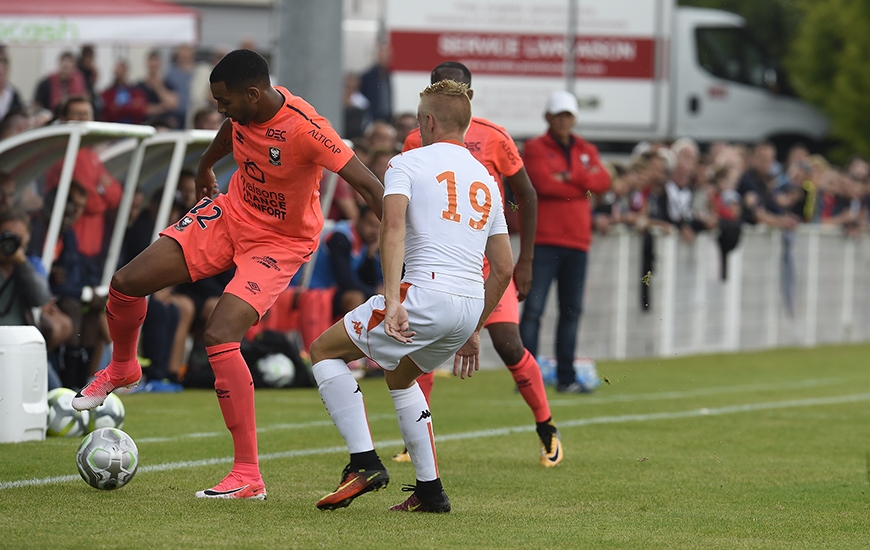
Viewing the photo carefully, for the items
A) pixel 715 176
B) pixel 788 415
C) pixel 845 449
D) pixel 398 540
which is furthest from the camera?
pixel 715 176

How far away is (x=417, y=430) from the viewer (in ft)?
21.1

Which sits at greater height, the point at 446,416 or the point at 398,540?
the point at 398,540

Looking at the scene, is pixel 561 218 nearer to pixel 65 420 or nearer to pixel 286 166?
pixel 65 420

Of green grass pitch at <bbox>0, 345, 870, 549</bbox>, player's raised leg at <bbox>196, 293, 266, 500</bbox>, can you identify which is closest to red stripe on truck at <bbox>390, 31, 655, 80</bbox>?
green grass pitch at <bbox>0, 345, 870, 549</bbox>

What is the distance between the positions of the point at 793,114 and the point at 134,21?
16303 millimetres

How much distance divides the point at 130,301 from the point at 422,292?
5.58 feet

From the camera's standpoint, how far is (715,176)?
63.3 ft

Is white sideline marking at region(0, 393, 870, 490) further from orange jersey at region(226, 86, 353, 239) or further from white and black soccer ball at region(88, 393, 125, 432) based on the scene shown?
orange jersey at region(226, 86, 353, 239)

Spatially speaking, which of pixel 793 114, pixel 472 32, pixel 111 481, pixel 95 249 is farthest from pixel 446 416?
pixel 793 114

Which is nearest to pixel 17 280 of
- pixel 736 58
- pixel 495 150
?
pixel 495 150

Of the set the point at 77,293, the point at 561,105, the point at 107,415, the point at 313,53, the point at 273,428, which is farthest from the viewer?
the point at 313,53

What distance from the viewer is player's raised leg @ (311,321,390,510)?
6363mm

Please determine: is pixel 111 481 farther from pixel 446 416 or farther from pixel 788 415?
pixel 788 415

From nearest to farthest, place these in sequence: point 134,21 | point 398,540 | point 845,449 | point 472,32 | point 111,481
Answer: point 398,540, point 111,481, point 845,449, point 134,21, point 472,32
